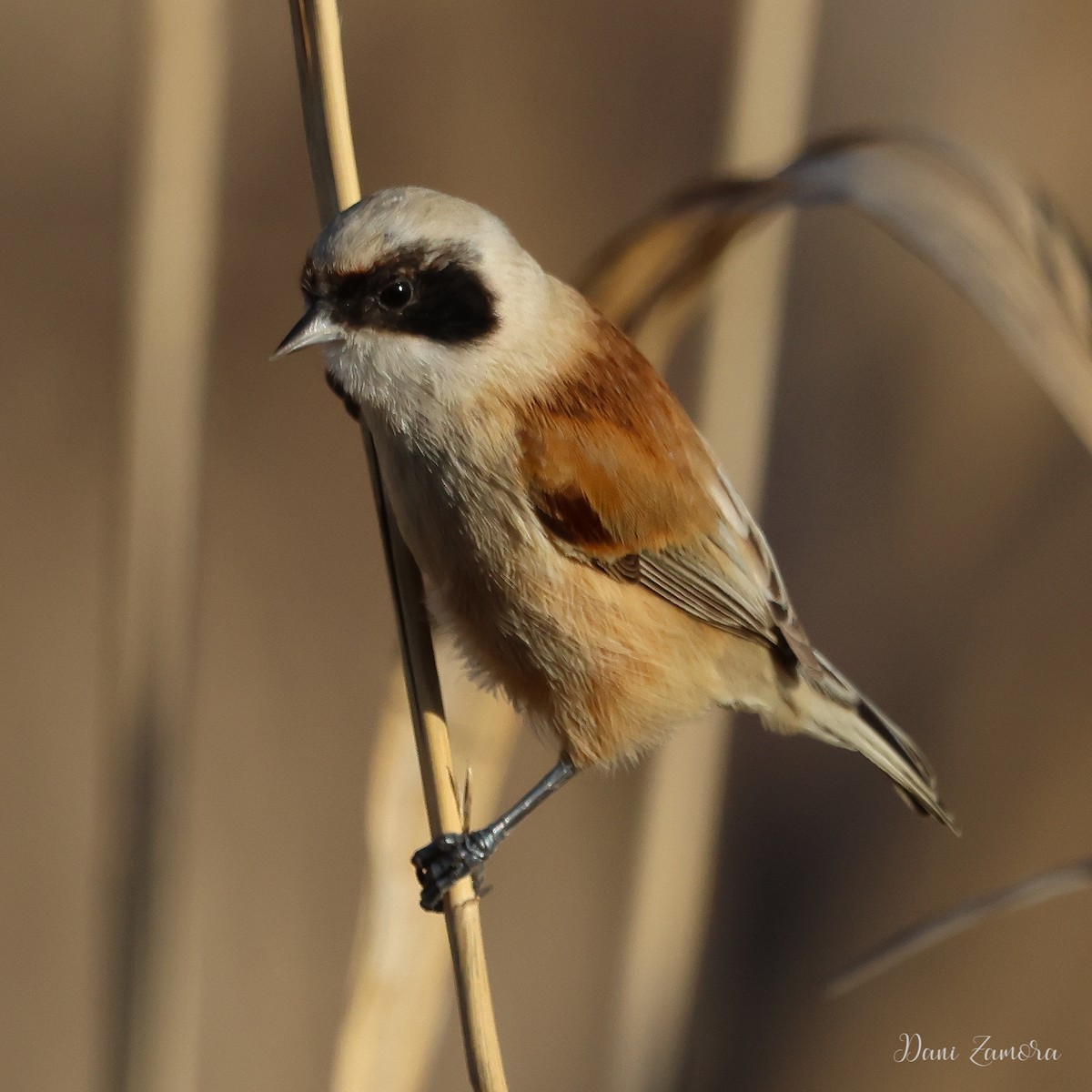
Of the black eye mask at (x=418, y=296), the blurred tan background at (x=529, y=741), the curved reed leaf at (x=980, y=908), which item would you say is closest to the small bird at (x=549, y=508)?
the black eye mask at (x=418, y=296)

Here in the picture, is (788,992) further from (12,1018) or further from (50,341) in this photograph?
(50,341)

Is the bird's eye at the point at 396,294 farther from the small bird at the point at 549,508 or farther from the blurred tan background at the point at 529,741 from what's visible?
the blurred tan background at the point at 529,741

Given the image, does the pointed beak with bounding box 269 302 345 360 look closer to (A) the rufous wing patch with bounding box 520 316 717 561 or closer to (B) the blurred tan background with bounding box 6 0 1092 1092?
(A) the rufous wing patch with bounding box 520 316 717 561

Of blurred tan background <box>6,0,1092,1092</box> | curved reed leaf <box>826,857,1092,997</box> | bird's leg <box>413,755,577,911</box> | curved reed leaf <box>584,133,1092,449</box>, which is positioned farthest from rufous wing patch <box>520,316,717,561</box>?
blurred tan background <box>6,0,1092,1092</box>

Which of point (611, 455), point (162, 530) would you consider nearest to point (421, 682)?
point (611, 455)

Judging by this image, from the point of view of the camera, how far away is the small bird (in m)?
1.83

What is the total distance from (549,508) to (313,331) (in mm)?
452

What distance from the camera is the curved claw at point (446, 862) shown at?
1.96 metres

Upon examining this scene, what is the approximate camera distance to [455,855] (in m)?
1.97

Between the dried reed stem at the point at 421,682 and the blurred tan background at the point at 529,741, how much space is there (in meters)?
1.49

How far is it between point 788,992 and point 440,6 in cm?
268

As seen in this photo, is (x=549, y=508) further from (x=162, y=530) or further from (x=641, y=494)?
(x=162, y=530)

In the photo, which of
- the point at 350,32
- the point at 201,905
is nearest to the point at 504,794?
the point at 201,905

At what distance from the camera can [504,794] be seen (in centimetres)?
337
